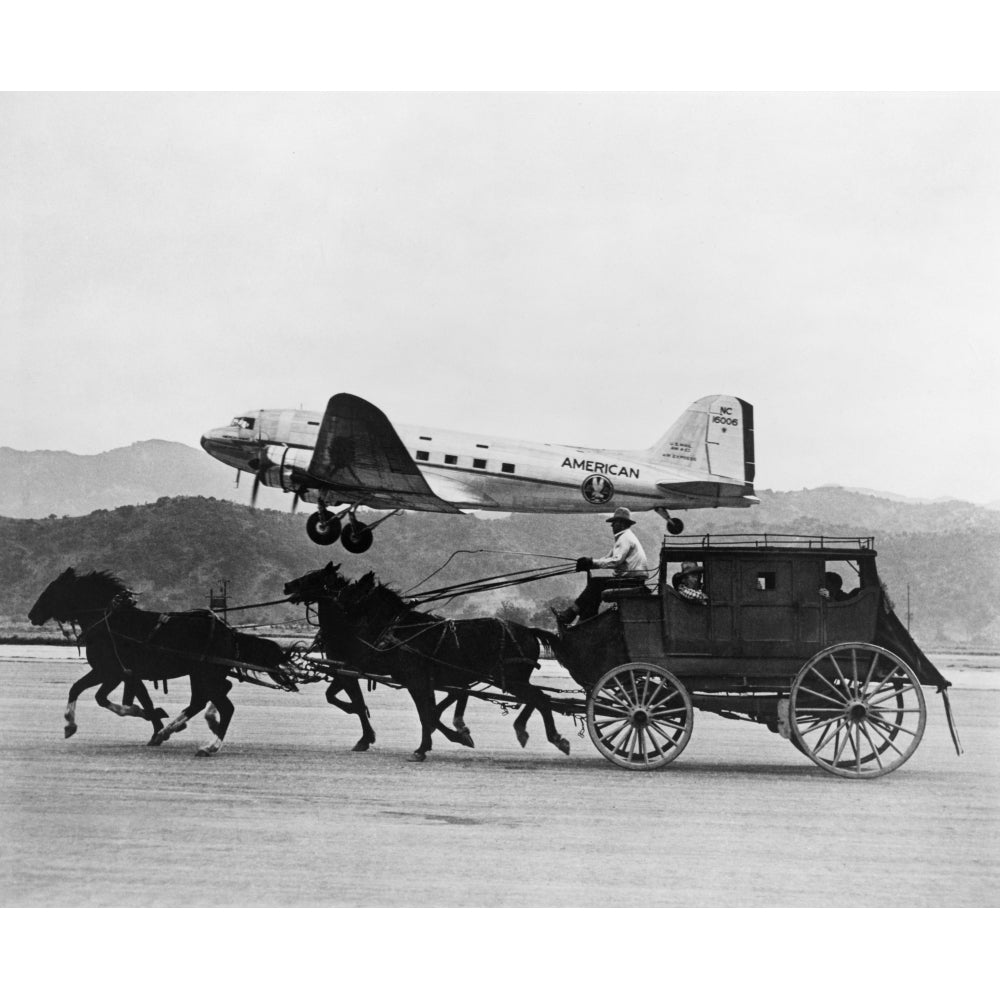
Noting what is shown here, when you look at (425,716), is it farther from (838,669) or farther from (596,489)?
(596,489)

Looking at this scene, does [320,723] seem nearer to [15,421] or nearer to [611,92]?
[15,421]

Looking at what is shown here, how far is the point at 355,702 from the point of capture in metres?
11.5

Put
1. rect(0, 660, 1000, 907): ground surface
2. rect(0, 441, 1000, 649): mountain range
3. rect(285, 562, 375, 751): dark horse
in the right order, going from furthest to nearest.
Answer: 1. rect(0, 441, 1000, 649): mountain range
2. rect(285, 562, 375, 751): dark horse
3. rect(0, 660, 1000, 907): ground surface

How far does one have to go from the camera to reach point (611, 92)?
482 inches

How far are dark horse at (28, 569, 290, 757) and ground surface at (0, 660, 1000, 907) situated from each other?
82cm

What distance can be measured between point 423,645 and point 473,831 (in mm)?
2602

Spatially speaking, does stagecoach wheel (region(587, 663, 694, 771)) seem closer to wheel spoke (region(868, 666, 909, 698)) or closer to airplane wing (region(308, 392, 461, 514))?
wheel spoke (region(868, 666, 909, 698))

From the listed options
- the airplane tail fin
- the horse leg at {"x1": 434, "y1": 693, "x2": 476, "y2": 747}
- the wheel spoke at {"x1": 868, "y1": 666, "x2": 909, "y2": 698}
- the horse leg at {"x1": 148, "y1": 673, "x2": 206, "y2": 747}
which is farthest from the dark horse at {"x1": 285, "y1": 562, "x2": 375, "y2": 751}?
the airplane tail fin

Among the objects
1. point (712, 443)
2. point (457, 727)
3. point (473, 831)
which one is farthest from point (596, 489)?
point (473, 831)

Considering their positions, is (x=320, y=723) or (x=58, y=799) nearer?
(x=58, y=799)

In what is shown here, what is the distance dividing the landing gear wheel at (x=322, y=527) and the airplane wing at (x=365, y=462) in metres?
0.39

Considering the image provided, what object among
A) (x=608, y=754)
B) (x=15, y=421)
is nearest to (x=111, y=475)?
(x=15, y=421)

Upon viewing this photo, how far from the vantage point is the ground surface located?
812 cm

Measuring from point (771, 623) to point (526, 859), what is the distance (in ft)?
11.7
